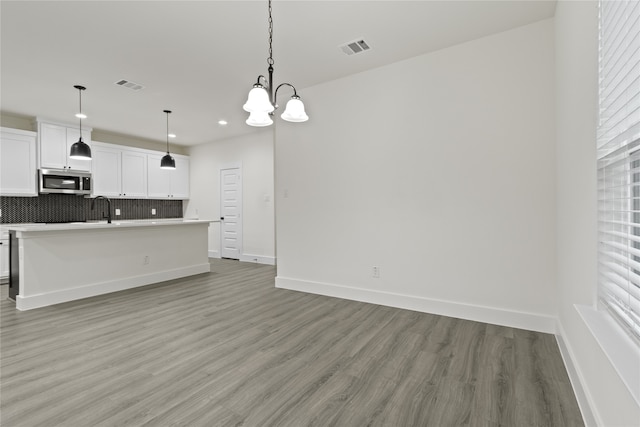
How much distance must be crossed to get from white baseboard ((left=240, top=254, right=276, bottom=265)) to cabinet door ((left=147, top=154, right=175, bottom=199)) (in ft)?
8.39

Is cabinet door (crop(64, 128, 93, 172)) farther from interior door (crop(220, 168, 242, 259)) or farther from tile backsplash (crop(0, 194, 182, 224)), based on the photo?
interior door (crop(220, 168, 242, 259))

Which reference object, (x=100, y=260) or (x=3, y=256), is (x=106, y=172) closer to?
(x=3, y=256)

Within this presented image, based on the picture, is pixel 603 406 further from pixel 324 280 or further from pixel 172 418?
pixel 324 280

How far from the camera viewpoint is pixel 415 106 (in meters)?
3.44

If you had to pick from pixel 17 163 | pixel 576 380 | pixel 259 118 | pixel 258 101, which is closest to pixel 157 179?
pixel 17 163

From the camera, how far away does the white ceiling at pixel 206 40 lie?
2.63m

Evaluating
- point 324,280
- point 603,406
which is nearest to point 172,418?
point 603,406

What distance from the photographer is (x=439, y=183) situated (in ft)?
10.8

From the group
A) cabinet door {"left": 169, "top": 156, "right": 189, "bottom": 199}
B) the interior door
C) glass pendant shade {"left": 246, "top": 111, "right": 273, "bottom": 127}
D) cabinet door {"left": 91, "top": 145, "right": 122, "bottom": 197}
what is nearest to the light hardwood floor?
glass pendant shade {"left": 246, "top": 111, "right": 273, "bottom": 127}

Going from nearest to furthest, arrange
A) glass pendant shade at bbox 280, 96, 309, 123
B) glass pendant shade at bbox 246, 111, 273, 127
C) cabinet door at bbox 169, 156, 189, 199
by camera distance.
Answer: glass pendant shade at bbox 246, 111, 273, 127 < glass pendant shade at bbox 280, 96, 309, 123 < cabinet door at bbox 169, 156, 189, 199

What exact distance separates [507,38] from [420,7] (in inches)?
40.1

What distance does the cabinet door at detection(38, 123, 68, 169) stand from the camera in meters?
5.36

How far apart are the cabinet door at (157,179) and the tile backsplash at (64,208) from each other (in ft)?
1.35

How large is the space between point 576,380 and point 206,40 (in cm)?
413
